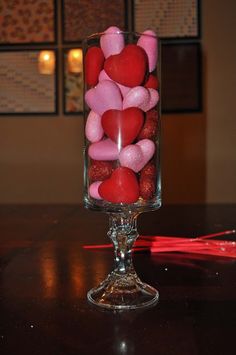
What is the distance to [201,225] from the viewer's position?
102cm

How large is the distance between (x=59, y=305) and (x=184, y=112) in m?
2.08

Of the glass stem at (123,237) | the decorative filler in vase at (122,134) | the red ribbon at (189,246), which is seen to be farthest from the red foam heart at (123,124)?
the red ribbon at (189,246)

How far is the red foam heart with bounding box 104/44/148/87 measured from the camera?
Result: 551 mm

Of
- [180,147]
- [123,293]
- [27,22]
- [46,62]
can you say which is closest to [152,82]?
[123,293]

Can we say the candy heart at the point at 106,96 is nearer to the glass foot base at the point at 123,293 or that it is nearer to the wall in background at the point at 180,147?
the glass foot base at the point at 123,293

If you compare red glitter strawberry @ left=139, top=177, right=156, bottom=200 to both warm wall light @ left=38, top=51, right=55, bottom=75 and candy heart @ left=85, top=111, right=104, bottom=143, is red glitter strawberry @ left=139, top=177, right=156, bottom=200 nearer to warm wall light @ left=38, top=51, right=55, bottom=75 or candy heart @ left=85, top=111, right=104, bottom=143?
candy heart @ left=85, top=111, right=104, bottom=143

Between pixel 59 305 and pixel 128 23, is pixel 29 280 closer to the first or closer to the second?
pixel 59 305

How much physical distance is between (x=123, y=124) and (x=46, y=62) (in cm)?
218

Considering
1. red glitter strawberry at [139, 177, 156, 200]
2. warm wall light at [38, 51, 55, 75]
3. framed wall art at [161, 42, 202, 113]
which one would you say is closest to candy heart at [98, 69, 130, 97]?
red glitter strawberry at [139, 177, 156, 200]

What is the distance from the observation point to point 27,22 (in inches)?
104

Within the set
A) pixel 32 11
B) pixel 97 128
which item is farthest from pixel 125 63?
pixel 32 11

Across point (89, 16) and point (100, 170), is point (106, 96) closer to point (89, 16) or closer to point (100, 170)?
point (100, 170)

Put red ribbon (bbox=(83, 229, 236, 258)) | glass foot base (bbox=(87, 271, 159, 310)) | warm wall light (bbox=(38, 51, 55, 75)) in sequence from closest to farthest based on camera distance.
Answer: glass foot base (bbox=(87, 271, 159, 310)) → red ribbon (bbox=(83, 229, 236, 258)) → warm wall light (bbox=(38, 51, 55, 75))

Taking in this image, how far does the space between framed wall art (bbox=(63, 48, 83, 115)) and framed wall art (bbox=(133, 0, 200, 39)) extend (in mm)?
355
